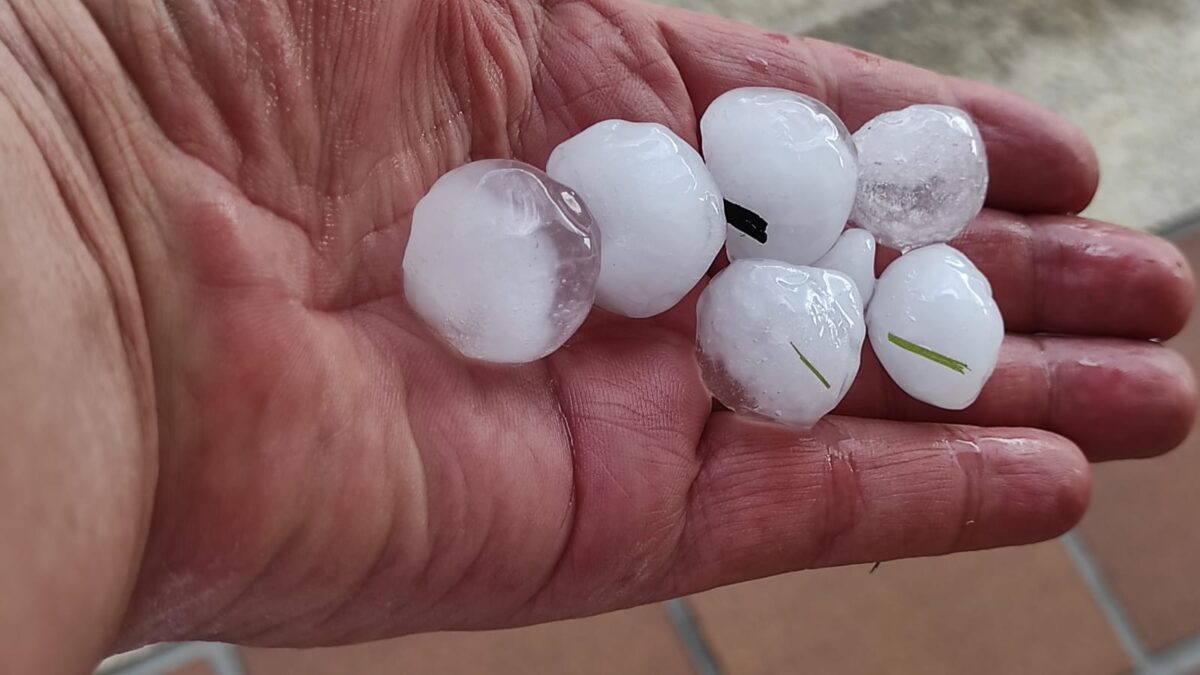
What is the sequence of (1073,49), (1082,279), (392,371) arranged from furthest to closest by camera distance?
(1073,49)
(1082,279)
(392,371)

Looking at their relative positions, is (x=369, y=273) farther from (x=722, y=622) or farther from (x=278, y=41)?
(x=722, y=622)

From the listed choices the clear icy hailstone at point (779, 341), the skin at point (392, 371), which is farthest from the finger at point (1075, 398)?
the clear icy hailstone at point (779, 341)

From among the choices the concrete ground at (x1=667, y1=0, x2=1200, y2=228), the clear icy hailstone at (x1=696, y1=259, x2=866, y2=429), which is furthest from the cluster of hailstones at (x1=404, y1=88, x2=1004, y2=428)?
the concrete ground at (x1=667, y1=0, x2=1200, y2=228)

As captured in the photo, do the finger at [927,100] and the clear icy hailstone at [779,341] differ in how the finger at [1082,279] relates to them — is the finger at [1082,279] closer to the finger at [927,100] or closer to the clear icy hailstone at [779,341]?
the finger at [927,100]

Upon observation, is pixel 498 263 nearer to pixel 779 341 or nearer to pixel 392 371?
pixel 392 371

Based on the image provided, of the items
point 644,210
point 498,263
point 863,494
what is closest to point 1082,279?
point 863,494

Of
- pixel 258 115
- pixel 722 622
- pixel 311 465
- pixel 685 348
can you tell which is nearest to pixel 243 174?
pixel 258 115
